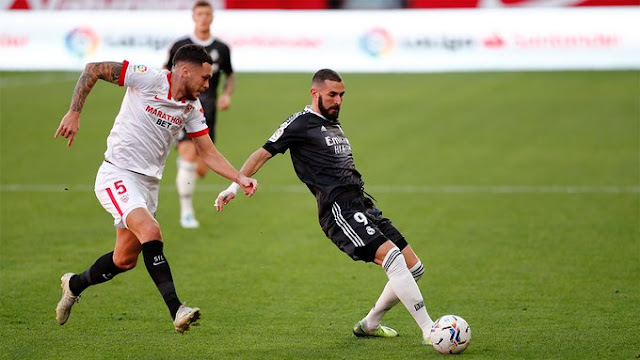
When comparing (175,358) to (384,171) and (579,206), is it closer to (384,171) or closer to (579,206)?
(579,206)

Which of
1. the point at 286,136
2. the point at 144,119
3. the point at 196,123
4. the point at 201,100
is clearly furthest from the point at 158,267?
the point at 201,100

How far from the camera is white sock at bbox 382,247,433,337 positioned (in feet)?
27.5

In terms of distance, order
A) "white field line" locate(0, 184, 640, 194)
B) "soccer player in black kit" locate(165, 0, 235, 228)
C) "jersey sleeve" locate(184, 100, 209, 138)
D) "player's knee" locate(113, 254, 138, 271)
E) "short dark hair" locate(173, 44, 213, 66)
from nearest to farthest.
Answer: "short dark hair" locate(173, 44, 213, 66), "player's knee" locate(113, 254, 138, 271), "jersey sleeve" locate(184, 100, 209, 138), "soccer player in black kit" locate(165, 0, 235, 228), "white field line" locate(0, 184, 640, 194)

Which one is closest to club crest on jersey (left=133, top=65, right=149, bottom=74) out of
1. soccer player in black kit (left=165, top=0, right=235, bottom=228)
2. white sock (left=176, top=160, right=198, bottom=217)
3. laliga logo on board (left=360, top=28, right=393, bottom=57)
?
soccer player in black kit (left=165, top=0, right=235, bottom=228)

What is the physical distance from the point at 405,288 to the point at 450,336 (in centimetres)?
52

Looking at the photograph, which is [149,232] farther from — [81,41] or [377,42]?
[81,41]

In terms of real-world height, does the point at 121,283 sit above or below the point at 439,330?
below

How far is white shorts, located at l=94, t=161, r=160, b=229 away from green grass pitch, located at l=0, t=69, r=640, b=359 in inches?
40.7

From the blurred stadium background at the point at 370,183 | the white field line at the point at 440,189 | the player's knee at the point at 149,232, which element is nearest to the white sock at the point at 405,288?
the blurred stadium background at the point at 370,183

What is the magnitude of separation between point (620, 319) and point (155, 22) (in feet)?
76.9

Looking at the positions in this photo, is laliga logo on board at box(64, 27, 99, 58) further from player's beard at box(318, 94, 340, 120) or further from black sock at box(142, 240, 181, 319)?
black sock at box(142, 240, 181, 319)

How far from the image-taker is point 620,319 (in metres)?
9.35

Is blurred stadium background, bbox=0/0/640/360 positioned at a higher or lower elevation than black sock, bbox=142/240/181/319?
lower

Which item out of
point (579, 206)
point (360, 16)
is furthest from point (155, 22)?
point (579, 206)
